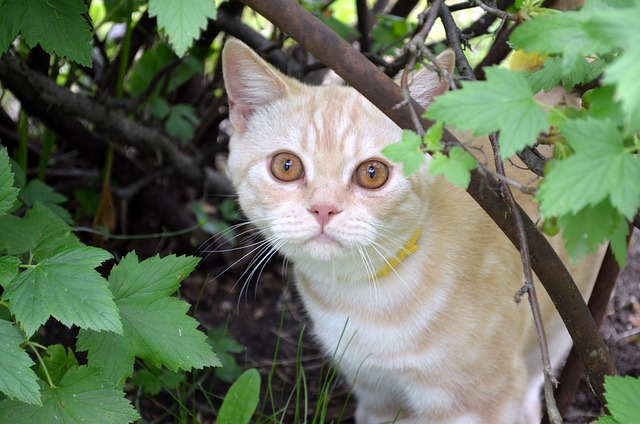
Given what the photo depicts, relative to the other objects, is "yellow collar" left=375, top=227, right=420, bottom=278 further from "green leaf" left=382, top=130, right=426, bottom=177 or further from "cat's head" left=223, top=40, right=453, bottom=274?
"green leaf" left=382, top=130, right=426, bottom=177

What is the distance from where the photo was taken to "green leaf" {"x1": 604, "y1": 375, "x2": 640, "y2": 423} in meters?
1.31

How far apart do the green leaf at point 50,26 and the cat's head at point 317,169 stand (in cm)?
38

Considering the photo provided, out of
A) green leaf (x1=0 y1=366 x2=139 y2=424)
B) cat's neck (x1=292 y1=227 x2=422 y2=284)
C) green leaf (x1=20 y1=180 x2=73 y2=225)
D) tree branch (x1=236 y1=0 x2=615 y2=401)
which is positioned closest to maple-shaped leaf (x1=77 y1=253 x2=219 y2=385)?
green leaf (x1=0 y1=366 x2=139 y2=424)

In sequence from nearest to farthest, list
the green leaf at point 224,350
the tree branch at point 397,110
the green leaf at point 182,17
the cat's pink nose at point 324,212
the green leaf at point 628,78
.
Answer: the green leaf at point 628,78
the green leaf at point 182,17
the tree branch at point 397,110
the cat's pink nose at point 324,212
the green leaf at point 224,350

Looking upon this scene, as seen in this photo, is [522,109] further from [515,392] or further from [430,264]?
[515,392]

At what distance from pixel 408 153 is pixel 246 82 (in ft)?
3.30

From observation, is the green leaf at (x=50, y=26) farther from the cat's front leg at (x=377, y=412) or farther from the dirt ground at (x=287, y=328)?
the cat's front leg at (x=377, y=412)

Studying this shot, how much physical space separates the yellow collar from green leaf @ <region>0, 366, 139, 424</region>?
0.79 m

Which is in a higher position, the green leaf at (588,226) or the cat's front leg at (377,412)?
the green leaf at (588,226)

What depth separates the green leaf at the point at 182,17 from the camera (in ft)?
4.01

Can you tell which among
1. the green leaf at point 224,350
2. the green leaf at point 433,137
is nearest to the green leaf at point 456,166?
the green leaf at point 433,137

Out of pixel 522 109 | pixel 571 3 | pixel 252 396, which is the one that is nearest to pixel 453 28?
pixel 522 109

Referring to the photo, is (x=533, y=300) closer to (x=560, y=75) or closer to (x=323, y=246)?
(x=560, y=75)

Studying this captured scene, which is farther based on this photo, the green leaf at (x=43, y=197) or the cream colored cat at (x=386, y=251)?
the green leaf at (x=43, y=197)
